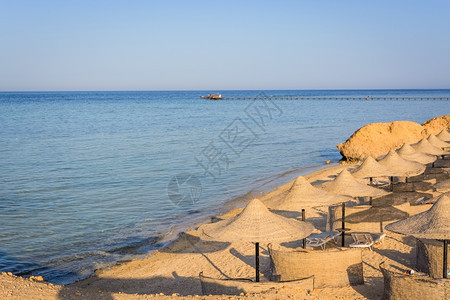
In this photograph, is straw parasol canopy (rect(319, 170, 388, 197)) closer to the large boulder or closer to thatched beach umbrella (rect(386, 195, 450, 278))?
thatched beach umbrella (rect(386, 195, 450, 278))

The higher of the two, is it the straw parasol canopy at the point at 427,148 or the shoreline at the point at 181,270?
the straw parasol canopy at the point at 427,148

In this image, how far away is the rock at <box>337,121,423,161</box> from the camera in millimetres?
24891

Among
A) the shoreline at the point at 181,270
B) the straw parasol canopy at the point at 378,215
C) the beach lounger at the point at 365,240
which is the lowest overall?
the shoreline at the point at 181,270

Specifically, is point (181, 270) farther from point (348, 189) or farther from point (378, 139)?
point (378, 139)

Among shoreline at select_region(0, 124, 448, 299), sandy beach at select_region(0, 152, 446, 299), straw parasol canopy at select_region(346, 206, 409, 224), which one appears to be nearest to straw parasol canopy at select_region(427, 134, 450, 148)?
shoreline at select_region(0, 124, 448, 299)

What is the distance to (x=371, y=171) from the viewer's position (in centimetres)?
1334

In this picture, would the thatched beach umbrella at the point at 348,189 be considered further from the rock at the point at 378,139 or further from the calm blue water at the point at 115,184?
the rock at the point at 378,139

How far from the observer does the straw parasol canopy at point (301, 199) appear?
1014 centimetres

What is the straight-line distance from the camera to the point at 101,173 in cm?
2264

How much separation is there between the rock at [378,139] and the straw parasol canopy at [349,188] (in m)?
13.8

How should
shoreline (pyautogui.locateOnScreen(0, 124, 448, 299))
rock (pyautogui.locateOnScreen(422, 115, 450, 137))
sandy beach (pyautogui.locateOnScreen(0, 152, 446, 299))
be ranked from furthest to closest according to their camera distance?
rock (pyautogui.locateOnScreen(422, 115, 450, 137)) → shoreline (pyautogui.locateOnScreen(0, 124, 448, 299)) → sandy beach (pyautogui.locateOnScreen(0, 152, 446, 299))

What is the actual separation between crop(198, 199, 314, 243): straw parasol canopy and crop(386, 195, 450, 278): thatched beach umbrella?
1.70m

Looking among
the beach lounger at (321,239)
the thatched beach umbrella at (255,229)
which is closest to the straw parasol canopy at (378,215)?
the beach lounger at (321,239)

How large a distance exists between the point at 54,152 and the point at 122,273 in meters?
20.8
